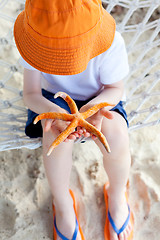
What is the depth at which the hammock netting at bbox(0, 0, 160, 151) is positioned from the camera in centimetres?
88

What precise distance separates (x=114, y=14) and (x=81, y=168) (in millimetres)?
961

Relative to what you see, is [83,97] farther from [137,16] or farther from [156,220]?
[137,16]

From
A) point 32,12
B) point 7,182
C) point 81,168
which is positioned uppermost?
point 32,12

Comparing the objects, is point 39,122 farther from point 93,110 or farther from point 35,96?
point 93,110

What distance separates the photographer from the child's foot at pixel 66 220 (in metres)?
0.87

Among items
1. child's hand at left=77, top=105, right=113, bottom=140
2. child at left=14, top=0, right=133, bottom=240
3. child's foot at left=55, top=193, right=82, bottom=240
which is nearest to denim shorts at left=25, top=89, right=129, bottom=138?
child at left=14, top=0, right=133, bottom=240

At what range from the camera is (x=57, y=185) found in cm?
80

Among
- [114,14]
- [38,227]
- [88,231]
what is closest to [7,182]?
[38,227]

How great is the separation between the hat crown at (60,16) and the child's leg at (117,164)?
0.30 metres

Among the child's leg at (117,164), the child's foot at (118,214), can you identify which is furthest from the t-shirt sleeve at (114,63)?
Result: the child's foot at (118,214)

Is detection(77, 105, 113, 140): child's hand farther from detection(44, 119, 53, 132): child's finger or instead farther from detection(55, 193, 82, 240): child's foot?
detection(55, 193, 82, 240): child's foot

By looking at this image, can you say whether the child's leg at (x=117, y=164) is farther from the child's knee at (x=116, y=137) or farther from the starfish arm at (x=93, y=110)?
the starfish arm at (x=93, y=110)

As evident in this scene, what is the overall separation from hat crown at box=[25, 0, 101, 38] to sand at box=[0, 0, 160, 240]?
0.64m

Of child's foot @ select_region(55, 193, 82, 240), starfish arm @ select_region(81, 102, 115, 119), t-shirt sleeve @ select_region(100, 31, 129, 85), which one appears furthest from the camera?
child's foot @ select_region(55, 193, 82, 240)
